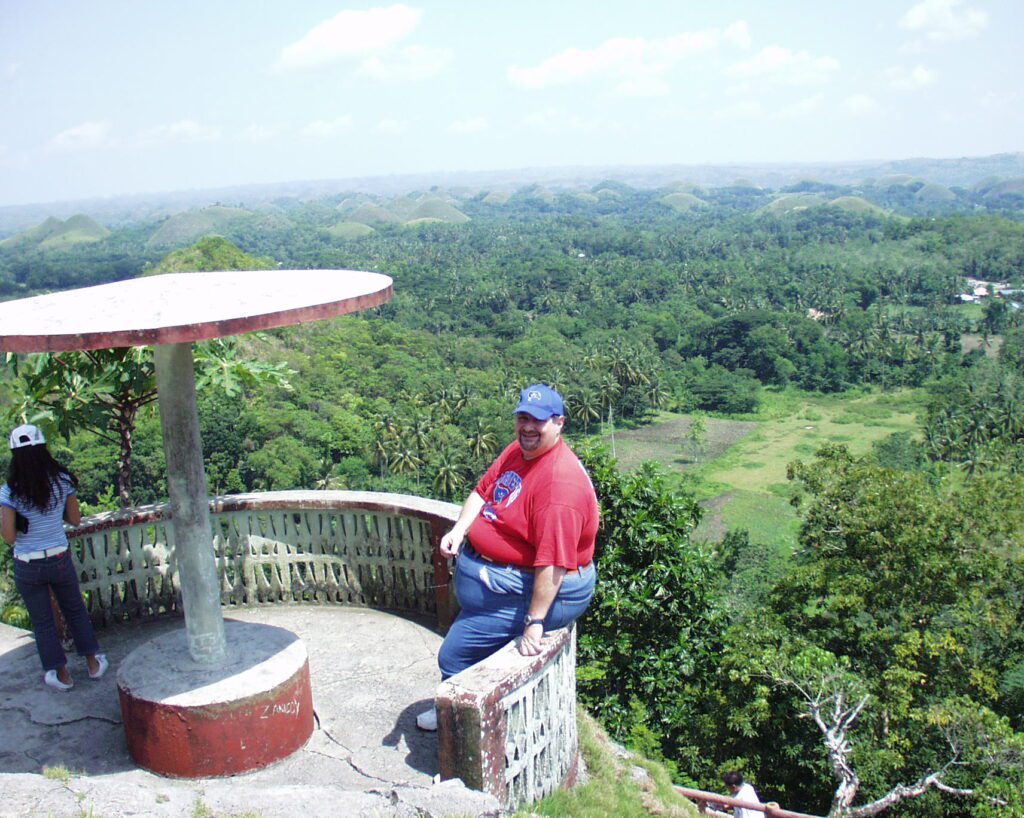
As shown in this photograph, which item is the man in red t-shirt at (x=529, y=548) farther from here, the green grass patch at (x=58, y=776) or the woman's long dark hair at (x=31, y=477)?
the woman's long dark hair at (x=31, y=477)

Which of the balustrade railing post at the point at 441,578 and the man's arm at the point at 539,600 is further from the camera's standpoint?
the balustrade railing post at the point at 441,578

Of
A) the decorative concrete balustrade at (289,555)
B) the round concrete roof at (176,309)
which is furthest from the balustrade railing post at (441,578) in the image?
the round concrete roof at (176,309)

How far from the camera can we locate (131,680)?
3.52 metres

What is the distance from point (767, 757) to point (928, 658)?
10.1ft

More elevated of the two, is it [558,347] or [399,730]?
[399,730]

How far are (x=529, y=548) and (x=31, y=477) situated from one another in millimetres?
2225

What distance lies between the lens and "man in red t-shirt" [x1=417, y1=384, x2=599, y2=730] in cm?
295

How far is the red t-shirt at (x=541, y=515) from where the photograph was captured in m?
2.93

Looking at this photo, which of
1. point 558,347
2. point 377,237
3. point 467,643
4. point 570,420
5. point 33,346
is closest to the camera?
point 33,346

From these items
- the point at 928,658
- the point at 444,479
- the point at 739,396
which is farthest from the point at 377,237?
the point at 928,658

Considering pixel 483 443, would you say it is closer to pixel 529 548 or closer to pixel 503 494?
pixel 503 494

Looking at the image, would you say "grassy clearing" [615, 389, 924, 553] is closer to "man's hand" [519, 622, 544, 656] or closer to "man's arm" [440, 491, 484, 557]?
"man's arm" [440, 491, 484, 557]

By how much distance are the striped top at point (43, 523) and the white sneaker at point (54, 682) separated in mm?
601

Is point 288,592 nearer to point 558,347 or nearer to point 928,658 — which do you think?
point 928,658
